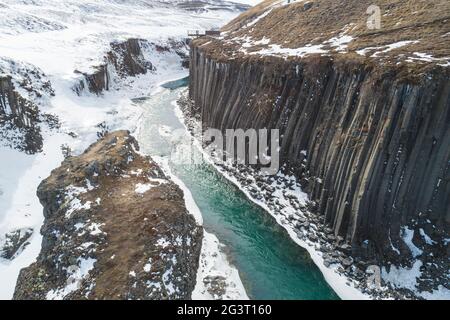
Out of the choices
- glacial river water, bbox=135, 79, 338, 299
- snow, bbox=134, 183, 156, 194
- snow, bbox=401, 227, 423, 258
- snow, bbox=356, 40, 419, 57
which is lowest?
glacial river water, bbox=135, 79, 338, 299

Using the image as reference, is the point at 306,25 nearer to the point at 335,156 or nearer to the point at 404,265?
the point at 335,156

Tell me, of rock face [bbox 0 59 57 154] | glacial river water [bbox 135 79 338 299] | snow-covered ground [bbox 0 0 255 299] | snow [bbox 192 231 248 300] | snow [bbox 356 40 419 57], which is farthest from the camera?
rock face [bbox 0 59 57 154]

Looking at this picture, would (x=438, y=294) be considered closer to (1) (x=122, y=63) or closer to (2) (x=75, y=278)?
(2) (x=75, y=278)

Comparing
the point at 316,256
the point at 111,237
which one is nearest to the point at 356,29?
the point at 316,256

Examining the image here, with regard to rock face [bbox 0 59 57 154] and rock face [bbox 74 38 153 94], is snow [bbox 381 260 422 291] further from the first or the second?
rock face [bbox 74 38 153 94]

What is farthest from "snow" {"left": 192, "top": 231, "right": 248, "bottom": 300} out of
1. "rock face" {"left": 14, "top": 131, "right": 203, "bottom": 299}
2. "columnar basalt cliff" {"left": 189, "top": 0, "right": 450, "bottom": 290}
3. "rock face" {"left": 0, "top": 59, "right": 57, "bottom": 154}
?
"rock face" {"left": 0, "top": 59, "right": 57, "bottom": 154}

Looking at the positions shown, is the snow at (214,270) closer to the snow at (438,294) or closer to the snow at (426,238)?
the snow at (438,294)
